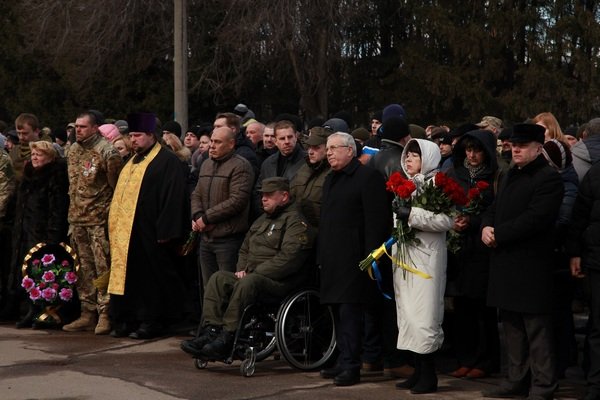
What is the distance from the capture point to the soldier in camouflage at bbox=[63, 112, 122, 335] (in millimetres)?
11453

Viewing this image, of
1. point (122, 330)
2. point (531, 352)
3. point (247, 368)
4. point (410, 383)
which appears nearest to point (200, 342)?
point (247, 368)

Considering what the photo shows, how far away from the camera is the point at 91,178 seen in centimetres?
1144

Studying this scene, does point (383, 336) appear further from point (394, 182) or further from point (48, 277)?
point (48, 277)

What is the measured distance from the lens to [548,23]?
100 feet

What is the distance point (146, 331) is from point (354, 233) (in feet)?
10.2

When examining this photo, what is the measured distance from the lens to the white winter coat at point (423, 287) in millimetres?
8305

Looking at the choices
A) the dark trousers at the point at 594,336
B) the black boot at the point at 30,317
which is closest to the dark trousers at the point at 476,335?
the dark trousers at the point at 594,336

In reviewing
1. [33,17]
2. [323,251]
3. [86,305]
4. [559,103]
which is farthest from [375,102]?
[323,251]

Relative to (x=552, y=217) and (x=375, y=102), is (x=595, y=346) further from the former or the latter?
(x=375, y=102)

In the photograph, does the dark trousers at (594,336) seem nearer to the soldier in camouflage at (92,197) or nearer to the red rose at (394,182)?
the red rose at (394,182)

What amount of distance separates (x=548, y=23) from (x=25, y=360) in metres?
23.4

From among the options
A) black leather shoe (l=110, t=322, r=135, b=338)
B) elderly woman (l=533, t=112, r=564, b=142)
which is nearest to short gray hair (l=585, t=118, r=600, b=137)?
elderly woman (l=533, t=112, r=564, b=142)

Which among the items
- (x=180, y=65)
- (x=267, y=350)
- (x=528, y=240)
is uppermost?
(x=180, y=65)

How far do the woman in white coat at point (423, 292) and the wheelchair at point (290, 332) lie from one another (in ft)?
3.49
